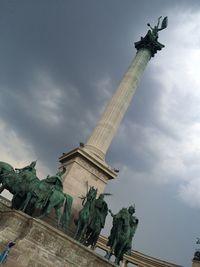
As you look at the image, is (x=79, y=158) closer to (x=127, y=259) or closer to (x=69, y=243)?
(x=69, y=243)

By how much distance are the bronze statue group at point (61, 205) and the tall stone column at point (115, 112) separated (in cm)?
396

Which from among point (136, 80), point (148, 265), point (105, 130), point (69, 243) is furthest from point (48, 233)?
point (148, 265)

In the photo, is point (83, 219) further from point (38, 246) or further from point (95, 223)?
point (38, 246)

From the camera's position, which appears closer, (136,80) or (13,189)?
(13,189)

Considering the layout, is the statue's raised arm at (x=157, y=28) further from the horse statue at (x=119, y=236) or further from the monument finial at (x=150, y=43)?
the horse statue at (x=119, y=236)

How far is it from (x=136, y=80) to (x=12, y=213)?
1572 centimetres

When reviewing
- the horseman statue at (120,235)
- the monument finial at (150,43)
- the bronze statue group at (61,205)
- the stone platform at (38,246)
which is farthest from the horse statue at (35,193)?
the monument finial at (150,43)

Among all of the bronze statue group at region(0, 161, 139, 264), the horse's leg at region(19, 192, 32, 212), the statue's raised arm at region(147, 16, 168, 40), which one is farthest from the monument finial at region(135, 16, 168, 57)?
the horse's leg at region(19, 192, 32, 212)

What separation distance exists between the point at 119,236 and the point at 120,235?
80 millimetres

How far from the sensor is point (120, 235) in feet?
59.6

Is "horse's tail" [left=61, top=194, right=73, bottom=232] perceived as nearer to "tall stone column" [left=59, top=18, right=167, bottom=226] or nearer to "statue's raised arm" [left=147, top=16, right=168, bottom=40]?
"tall stone column" [left=59, top=18, right=167, bottom=226]

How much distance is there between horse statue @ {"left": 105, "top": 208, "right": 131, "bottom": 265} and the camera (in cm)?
1811

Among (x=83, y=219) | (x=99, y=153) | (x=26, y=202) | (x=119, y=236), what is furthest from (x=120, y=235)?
(x=26, y=202)

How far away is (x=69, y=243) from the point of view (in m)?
14.7
